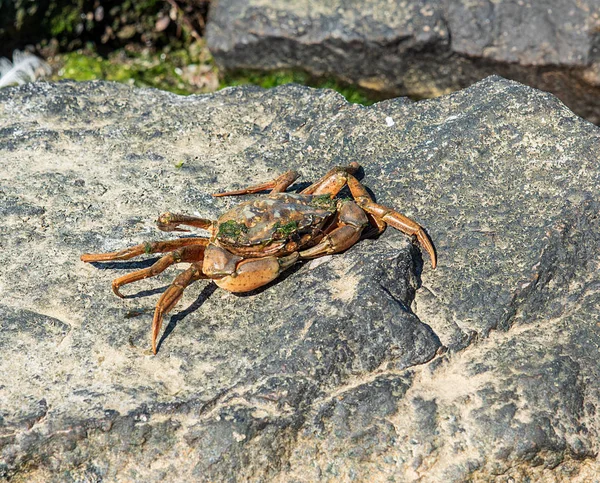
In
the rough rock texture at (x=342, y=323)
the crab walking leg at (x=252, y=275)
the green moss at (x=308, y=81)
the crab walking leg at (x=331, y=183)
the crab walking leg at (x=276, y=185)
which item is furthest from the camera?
the green moss at (x=308, y=81)

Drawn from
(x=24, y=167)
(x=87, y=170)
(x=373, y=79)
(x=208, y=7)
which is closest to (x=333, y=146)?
(x=87, y=170)

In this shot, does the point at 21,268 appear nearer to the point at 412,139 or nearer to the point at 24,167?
the point at 24,167

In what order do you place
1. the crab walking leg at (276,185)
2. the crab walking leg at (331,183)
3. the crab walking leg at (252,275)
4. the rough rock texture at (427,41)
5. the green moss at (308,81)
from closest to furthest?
1. the crab walking leg at (252,275)
2. the crab walking leg at (331,183)
3. the crab walking leg at (276,185)
4. the rough rock texture at (427,41)
5. the green moss at (308,81)

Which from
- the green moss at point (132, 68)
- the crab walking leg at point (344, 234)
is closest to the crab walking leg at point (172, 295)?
the crab walking leg at point (344, 234)

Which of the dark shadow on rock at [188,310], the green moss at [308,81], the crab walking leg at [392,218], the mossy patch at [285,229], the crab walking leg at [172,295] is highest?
the crab walking leg at [392,218]

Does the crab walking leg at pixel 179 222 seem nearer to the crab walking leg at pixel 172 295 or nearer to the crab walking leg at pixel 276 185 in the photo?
the crab walking leg at pixel 172 295

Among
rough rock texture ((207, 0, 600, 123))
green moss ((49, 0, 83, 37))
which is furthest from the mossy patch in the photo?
green moss ((49, 0, 83, 37))

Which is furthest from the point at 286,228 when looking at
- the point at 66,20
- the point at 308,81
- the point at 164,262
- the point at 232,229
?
the point at 66,20

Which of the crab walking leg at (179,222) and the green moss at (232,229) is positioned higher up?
the green moss at (232,229)

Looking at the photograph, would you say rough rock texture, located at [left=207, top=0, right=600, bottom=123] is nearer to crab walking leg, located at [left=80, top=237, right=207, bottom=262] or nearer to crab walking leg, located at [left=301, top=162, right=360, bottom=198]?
crab walking leg, located at [left=301, top=162, right=360, bottom=198]

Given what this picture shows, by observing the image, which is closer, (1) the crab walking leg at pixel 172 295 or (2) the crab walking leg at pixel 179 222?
(1) the crab walking leg at pixel 172 295
